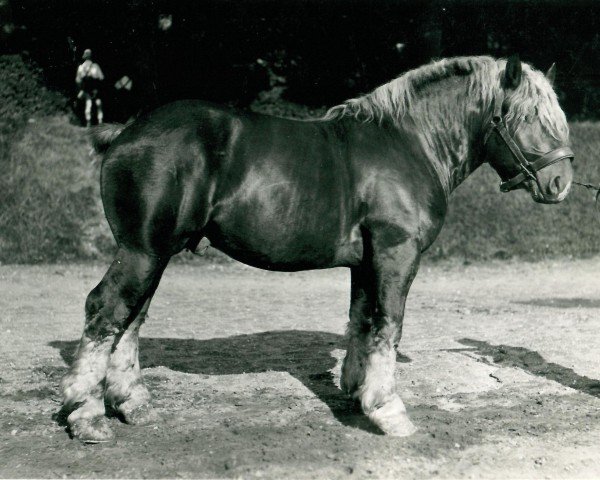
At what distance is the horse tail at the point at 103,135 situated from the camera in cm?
535

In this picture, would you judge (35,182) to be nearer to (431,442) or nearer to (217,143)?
(217,143)

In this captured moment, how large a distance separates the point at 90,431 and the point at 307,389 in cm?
189

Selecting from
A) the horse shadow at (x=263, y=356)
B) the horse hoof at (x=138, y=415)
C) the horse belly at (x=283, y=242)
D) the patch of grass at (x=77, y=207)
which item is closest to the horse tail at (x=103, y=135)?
the horse belly at (x=283, y=242)

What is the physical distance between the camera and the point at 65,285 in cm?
1209

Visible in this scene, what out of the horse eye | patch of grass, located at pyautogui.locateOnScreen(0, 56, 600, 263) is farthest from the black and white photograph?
patch of grass, located at pyautogui.locateOnScreen(0, 56, 600, 263)

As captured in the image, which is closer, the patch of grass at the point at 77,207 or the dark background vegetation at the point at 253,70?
the patch of grass at the point at 77,207

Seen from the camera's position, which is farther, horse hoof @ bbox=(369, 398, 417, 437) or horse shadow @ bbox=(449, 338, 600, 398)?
horse shadow @ bbox=(449, 338, 600, 398)

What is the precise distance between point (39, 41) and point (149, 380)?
13181mm

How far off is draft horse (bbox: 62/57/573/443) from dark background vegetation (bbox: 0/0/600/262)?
9844mm

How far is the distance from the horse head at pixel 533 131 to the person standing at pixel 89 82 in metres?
13.6

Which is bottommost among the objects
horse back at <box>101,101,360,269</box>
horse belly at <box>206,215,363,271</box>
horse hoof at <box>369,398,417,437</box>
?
horse hoof at <box>369,398,417,437</box>

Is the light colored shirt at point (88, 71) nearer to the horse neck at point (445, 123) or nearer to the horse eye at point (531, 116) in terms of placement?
the horse neck at point (445, 123)

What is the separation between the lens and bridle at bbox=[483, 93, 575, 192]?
514 centimetres

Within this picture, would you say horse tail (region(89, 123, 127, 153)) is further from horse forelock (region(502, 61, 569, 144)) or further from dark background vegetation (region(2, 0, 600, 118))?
dark background vegetation (region(2, 0, 600, 118))
